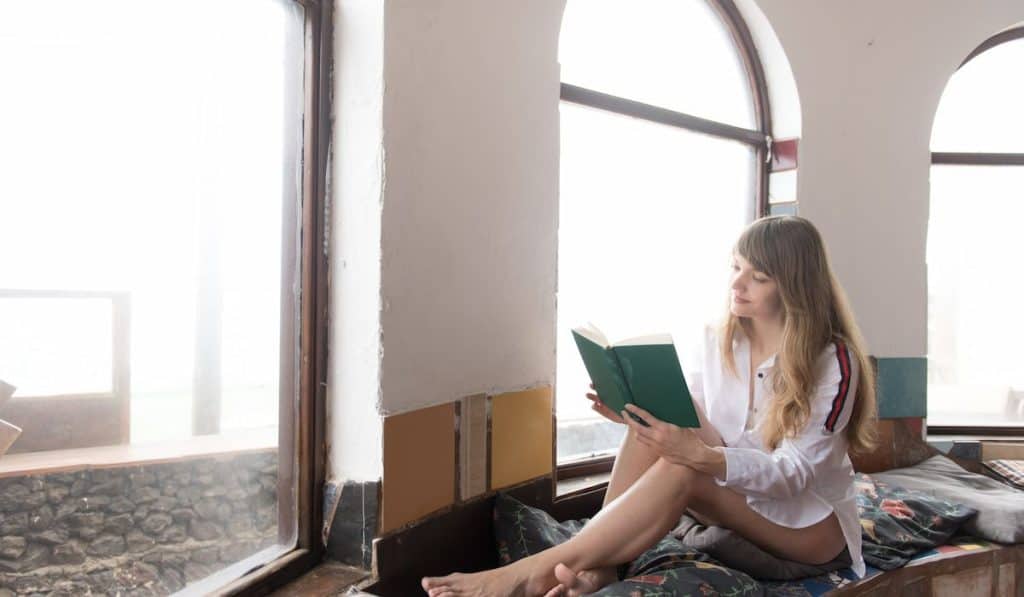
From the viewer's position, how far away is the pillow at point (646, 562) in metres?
1.66

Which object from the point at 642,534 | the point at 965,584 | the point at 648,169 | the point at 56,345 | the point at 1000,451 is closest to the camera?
the point at 56,345

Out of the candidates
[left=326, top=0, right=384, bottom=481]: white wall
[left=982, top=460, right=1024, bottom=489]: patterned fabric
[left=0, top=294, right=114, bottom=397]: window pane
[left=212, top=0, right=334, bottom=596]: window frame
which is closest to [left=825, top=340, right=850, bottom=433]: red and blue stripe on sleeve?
[left=326, top=0, right=384, bottom=481]: white wall

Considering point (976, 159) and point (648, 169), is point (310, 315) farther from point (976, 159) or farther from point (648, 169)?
point (976, 159)

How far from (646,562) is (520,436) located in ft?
1.56

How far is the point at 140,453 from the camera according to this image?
1.36 meters

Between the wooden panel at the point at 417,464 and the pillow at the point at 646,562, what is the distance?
172mm

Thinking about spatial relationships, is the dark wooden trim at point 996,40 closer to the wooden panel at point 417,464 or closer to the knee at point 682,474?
Answer: the knee at point 682,474

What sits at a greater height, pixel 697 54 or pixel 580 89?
pixel 697 54

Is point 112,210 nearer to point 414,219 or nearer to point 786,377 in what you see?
point 414,219

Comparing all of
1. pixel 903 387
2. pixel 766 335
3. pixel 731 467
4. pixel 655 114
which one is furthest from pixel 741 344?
pixel 903 387

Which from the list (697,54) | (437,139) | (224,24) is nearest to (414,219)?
(437,139)

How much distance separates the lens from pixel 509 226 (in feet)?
6.73

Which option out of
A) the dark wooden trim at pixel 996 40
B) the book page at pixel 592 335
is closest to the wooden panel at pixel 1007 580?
the book page at pixel 592 335

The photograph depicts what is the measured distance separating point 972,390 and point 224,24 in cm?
358
